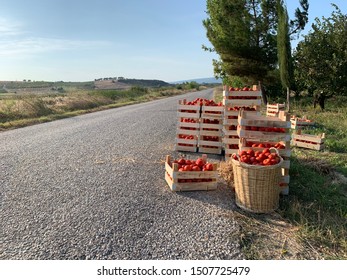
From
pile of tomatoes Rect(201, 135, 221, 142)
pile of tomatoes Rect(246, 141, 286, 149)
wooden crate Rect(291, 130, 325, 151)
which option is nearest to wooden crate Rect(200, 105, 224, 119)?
pile of tomatoes Rect(201, 135, 221, 142)

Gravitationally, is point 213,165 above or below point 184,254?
above

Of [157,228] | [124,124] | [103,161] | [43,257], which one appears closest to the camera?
[43,257]

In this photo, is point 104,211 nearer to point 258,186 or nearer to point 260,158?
point 258,186

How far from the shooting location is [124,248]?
369cm

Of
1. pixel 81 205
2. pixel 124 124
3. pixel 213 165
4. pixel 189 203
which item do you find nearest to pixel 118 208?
pixel 81 205

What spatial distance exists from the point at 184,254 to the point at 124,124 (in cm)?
1053

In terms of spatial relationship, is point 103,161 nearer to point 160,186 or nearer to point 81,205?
point 160,186

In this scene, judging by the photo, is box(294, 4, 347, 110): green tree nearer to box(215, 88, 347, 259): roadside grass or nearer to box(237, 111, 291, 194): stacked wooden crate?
box(215, 88, 347, 259): roadside grass

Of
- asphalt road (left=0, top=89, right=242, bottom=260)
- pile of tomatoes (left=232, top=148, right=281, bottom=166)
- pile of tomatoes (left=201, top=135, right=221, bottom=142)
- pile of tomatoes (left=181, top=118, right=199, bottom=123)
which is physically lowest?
asphalt road (left=0, top=89, right=242, bottom=260)

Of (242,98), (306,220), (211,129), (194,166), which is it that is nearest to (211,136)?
(211,129)

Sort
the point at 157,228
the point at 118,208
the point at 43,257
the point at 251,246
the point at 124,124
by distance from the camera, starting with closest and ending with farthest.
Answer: the point at 43,257, the point at 251,246, the point at 157,228, the point at 118,208, the point at 124,124

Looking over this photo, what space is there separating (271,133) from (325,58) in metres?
15.7

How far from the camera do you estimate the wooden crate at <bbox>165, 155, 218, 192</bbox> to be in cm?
548

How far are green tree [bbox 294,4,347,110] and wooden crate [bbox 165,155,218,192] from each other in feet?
50.8
